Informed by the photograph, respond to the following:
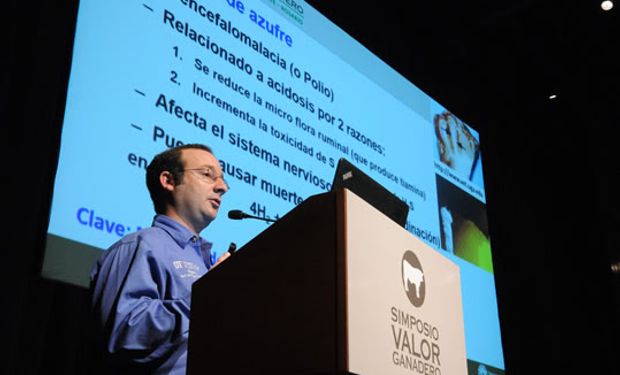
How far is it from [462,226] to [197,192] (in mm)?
1437

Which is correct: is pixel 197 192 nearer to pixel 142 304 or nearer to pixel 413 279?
pixel 142 304

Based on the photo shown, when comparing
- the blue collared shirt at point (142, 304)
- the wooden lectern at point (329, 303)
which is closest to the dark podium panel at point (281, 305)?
the wooden lectern at point (329, 303)

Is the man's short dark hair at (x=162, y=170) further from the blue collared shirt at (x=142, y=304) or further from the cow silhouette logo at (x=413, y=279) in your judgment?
the cow silhouette logo at (x=413, y=279)

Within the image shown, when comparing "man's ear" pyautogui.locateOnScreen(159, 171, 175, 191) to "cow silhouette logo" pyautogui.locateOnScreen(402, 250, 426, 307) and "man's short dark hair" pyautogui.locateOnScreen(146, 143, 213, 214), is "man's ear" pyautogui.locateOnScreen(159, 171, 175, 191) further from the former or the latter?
"cow silhouette logo" pyautogui.locateOnScreen(402, 250, 426, 307)

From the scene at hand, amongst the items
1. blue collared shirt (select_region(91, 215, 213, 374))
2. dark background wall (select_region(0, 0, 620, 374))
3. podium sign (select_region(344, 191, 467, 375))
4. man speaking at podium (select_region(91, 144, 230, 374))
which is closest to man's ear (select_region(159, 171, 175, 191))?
man speaking at podium (select_region(91, 144, 230, 374))

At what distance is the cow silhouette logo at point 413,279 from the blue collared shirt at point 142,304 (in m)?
0.94

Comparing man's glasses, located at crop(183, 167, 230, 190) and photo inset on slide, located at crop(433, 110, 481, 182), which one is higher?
photo inset on slide, located at crop(433, 110, 481, 182)

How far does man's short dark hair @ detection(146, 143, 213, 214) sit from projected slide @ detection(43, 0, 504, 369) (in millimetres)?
21

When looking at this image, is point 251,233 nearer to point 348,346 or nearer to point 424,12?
point 348,346

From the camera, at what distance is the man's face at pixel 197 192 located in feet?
6.63

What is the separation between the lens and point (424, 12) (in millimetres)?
4109

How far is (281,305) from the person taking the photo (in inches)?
36.1

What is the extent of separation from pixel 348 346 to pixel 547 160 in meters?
3.93

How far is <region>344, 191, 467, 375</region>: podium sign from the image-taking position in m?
0.86
